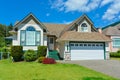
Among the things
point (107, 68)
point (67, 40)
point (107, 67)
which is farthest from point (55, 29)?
point (107, 68)

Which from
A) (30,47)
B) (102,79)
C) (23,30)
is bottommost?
(102,79)

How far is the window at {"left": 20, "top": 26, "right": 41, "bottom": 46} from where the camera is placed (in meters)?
28.4

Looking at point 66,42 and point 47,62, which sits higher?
point 66,42

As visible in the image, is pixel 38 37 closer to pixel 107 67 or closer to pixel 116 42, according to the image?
pixel 107 67

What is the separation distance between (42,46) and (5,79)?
15365 mm

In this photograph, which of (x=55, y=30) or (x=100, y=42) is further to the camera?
(x=55, y=30)

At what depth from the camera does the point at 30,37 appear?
93.9ft

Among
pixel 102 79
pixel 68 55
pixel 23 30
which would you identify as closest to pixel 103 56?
pixel 68 55

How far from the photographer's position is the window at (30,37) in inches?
1117

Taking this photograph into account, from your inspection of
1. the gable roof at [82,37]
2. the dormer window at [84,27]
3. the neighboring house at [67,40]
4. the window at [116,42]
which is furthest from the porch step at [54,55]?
the window at [116,42]

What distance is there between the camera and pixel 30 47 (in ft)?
93.7

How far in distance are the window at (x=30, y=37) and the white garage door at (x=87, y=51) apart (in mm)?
5331

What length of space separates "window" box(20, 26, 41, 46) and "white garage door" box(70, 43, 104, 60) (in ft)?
17.5

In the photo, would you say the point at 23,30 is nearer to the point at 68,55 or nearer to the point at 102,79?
the point at 68,55
